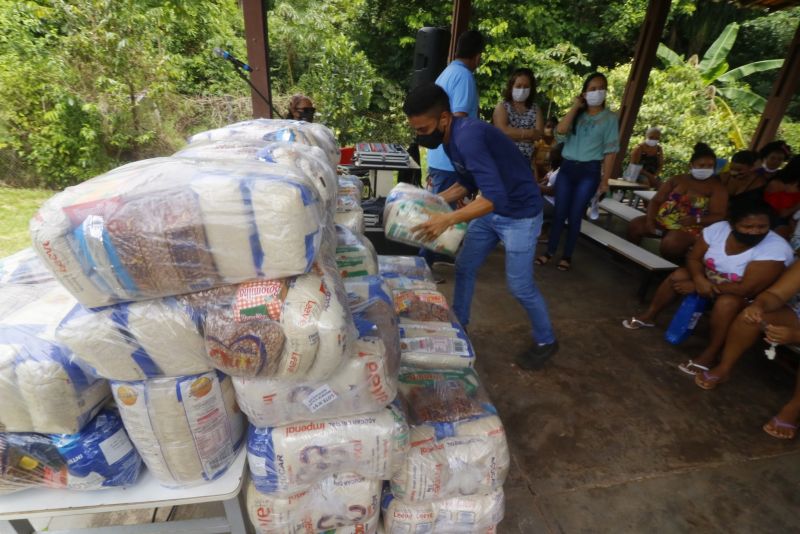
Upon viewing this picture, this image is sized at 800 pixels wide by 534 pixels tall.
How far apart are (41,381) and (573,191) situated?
153 inches

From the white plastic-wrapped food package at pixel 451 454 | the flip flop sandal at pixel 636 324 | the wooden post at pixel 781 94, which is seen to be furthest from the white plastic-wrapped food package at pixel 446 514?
the wooden post at pixel 781 94

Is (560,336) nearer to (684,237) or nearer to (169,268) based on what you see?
(684,237)

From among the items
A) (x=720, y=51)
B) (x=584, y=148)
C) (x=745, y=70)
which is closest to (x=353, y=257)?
(x=584, y=148)

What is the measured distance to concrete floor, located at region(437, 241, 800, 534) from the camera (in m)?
1.89

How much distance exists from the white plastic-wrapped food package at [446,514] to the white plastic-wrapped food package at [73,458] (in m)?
0.85

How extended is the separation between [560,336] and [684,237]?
60.8 inches

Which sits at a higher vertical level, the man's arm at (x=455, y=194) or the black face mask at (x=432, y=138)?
the black face mask at (x=432, y=138)

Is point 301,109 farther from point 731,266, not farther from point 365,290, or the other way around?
point 731,266

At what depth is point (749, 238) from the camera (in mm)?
2531

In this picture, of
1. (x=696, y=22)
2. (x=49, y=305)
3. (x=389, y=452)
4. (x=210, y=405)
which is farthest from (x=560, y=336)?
(x=696, y=22)

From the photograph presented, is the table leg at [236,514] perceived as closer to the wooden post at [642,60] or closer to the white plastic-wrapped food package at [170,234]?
the white plastic-wrapped food package at [170,234]

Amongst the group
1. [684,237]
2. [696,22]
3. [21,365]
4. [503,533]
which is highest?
[696,22]

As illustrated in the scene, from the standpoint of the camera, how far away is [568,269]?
4215 millimetres

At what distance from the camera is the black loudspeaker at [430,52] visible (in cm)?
492
